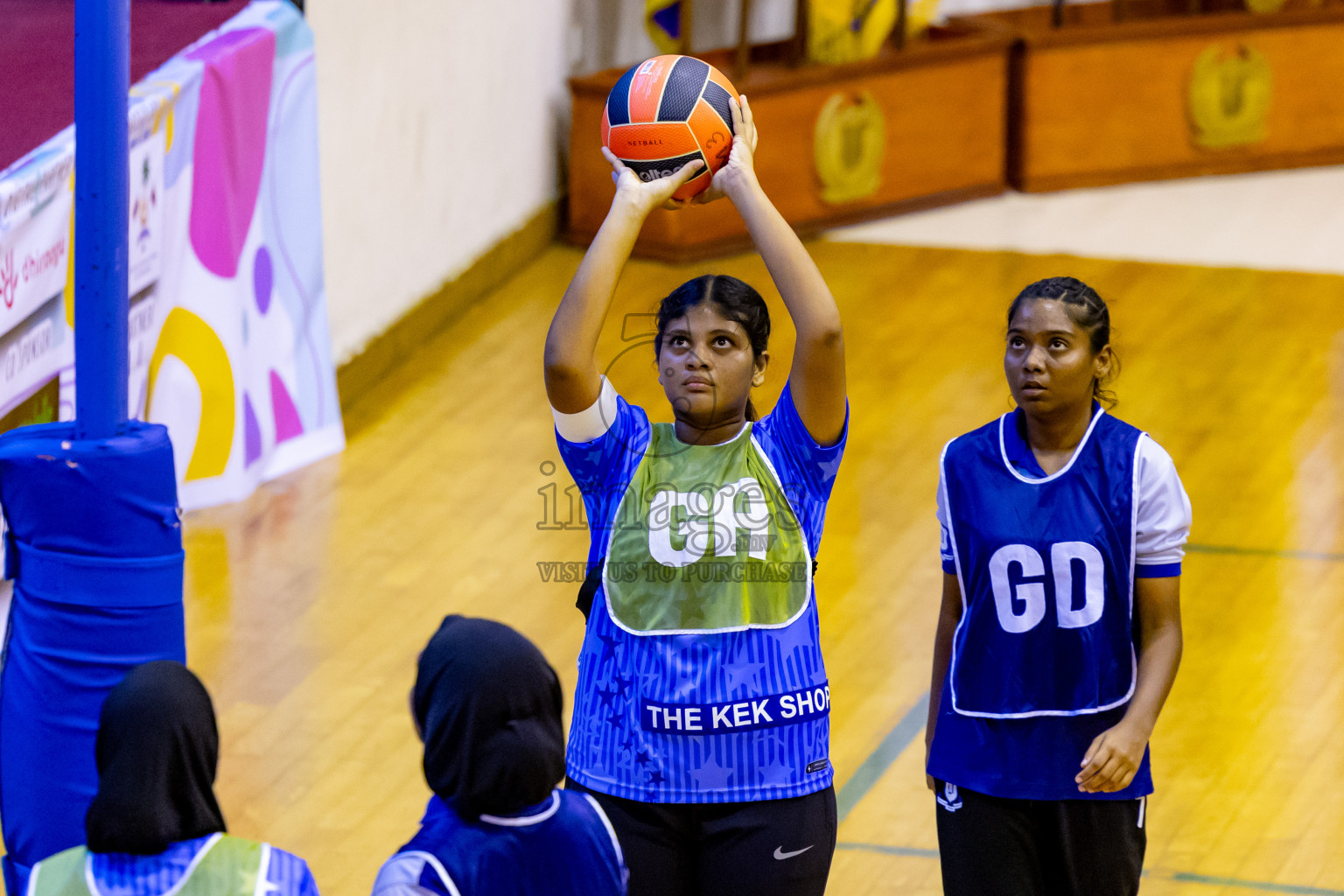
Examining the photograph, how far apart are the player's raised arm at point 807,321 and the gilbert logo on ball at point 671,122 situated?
12.0 inches

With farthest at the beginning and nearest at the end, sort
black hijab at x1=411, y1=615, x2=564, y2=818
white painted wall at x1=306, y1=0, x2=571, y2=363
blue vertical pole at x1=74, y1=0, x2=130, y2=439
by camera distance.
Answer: white painted wall at x1=306, y1=0, x2=571, y2=363, blue vertical pole at x1=74, y1=0, x2=130, y2=439, black hijab at x1=411, y1=615, x2=564, y2=818

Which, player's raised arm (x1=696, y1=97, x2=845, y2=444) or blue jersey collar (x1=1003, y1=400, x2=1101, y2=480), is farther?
blue jersey collar (x1=1003, y1=400, x2=1101, y2=480)

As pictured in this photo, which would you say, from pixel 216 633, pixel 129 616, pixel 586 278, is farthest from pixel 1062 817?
pixel 216 633

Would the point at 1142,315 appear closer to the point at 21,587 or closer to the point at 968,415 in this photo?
the point at 968,415

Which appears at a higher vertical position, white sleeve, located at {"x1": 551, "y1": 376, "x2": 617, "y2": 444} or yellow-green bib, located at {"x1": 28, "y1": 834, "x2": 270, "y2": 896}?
white sleeve, located at {"x1": 551, "y1": 376, "x2": 617, "y2": 444}

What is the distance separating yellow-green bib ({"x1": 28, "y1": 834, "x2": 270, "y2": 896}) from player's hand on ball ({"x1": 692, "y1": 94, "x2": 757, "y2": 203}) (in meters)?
1.19

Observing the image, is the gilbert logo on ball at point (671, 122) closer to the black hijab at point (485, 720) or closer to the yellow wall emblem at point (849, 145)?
the black hijab at point (485, 720)

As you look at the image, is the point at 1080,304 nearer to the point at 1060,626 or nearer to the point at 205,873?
the point at 1060,626

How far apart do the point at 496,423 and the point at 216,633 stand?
1.98m

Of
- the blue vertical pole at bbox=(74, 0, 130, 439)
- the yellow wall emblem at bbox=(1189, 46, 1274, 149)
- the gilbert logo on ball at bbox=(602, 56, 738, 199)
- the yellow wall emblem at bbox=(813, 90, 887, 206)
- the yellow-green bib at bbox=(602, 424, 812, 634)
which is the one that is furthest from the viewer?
the yellow wall emblem at bbox=(1189, 46, 1274, 149)

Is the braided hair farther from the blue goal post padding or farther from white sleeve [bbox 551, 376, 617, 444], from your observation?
the blue goal post padding

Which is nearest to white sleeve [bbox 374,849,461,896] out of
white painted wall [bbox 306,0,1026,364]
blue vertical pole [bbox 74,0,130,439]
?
blue vertical pole [bbox 74,0,130,439]

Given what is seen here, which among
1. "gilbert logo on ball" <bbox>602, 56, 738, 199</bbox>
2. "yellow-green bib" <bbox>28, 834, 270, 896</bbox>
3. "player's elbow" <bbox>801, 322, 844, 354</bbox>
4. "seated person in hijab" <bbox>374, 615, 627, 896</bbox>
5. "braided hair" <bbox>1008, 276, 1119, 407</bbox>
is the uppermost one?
"gilbert logo on ball" <bbox>602, 56, 738, 199</bbox>

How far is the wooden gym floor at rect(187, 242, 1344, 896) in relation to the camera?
14.4ft
